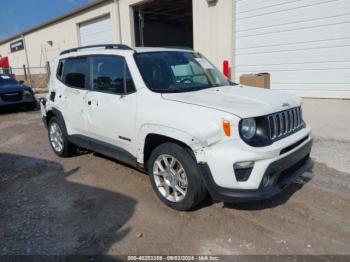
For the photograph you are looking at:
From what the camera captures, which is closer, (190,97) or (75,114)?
Result: (190,97)

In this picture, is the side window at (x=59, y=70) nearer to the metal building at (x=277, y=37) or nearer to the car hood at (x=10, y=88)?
the metal building at (x=277, y=37)

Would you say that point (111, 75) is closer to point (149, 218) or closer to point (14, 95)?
point (149, 218)

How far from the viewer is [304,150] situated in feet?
11.8

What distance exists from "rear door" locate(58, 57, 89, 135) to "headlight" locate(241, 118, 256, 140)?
8.67 feet

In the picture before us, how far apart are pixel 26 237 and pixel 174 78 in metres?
2.48

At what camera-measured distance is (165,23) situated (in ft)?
76.2

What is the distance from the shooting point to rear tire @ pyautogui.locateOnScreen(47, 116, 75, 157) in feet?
18.3

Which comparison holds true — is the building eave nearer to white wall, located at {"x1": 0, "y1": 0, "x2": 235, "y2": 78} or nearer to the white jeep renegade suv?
white wall, located at {"x1": 0, "y1": 0, "x2": 235, "y2": 78}

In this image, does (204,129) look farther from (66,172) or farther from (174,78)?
(66,172)

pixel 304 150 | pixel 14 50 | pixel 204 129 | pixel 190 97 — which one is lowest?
pixel 304 150

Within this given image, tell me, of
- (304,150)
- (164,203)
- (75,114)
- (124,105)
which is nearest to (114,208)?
(164,203)

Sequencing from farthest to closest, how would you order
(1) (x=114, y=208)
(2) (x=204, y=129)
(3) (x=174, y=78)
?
(3) (x=174, y=78)
(1) (x=114, y=208)
(2) (x=204, y=129)

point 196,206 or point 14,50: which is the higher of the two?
point 14,50

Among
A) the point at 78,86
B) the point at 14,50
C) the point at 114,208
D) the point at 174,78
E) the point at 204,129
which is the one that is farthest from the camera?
the point at 14,50
